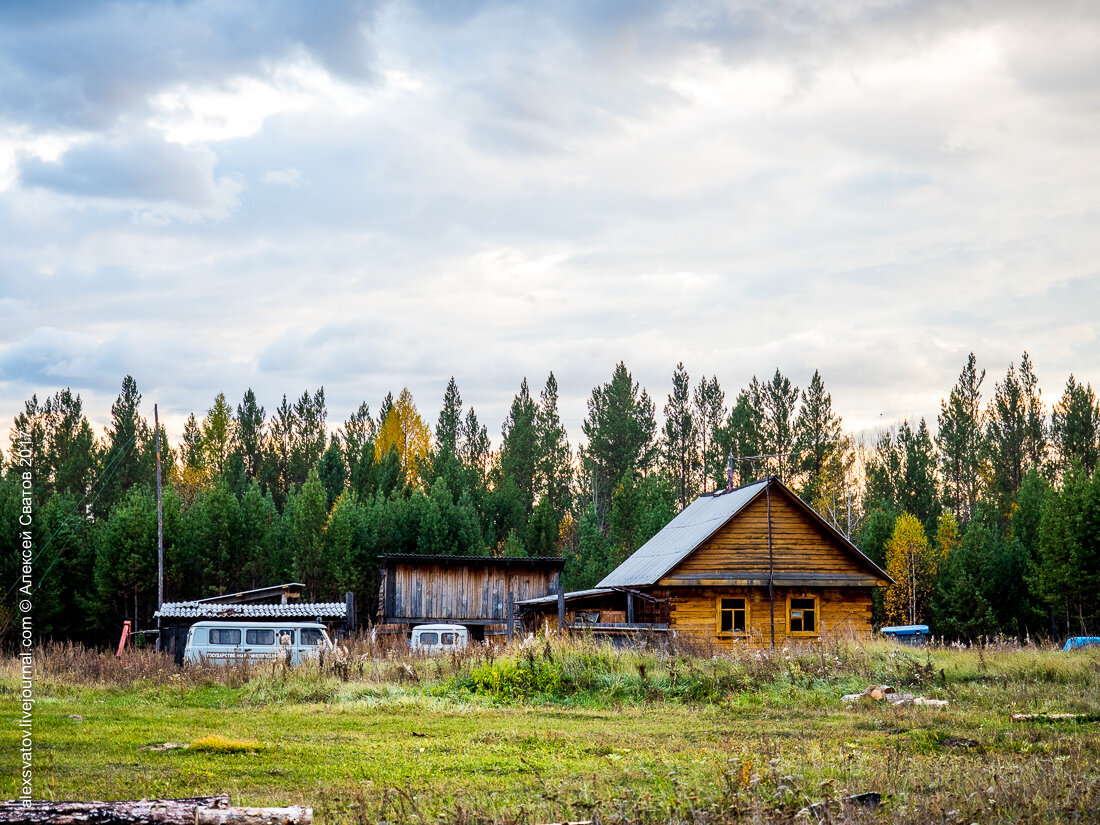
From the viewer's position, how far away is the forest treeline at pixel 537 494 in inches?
1966

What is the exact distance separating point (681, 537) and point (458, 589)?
11.7 meters

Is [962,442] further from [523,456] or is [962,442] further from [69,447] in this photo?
[69,447]

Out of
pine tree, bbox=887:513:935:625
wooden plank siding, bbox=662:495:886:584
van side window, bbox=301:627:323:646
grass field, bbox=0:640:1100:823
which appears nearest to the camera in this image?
grass field, bbox=0:640:1100:823

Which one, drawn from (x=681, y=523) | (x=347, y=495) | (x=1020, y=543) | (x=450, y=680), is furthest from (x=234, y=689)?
(x=1020, y=543)

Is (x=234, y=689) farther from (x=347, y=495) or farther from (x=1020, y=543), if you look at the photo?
(x=1020, y=543)

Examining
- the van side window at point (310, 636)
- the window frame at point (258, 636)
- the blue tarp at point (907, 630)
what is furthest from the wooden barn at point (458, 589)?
the van side window at point (310, 636)

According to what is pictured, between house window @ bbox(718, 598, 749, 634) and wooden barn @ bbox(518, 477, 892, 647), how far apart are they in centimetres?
4

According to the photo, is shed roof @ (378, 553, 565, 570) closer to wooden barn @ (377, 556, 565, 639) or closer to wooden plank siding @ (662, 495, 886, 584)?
wooden barn @ (377, 556, 565, 639)

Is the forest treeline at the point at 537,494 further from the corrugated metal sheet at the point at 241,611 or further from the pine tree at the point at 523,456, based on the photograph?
the corrugated metal sheet at the point at 241,611

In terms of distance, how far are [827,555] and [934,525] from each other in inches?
1284

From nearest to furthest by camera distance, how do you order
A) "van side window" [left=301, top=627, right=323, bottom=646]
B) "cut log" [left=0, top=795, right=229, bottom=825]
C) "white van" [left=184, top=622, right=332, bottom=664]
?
"cut log" [left=0, top=795, right=229, bottom=825]
"white van" [left=184, top=622, right=332, bottom=664]
"van side window" [left=301, top=627, right=323, bottom=646]

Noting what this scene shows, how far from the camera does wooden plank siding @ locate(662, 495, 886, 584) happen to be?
3566 centimetres

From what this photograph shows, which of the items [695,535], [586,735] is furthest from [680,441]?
[586,735]

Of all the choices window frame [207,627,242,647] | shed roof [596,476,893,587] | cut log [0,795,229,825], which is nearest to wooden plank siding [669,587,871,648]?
shed roof [596,476,893,587]
